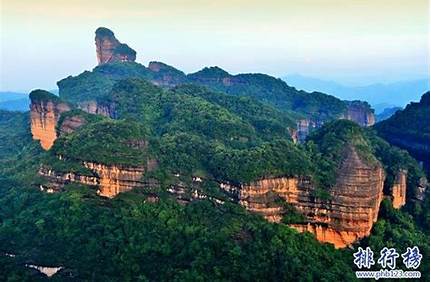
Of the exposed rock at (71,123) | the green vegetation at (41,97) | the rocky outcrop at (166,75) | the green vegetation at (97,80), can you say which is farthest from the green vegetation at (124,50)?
the exposed rock at (71,123)

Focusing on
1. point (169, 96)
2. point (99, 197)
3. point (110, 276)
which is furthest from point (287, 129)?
point (110, 276)

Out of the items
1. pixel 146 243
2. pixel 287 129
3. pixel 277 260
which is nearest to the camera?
pixel 277 260

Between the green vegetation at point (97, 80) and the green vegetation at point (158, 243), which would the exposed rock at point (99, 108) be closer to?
the green vegetation at point (97, 80)

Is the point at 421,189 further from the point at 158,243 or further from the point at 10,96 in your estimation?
the point at 10,96

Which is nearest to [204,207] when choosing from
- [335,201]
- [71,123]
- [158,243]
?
[158,243]

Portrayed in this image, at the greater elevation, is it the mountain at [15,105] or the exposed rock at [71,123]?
the mountain at [15,105]

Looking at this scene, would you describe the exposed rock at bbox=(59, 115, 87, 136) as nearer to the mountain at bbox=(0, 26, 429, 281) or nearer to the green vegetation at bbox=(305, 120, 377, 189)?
the mountain at bbox=(0, 26, 429, 281)

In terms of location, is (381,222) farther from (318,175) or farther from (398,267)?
(398,267)
